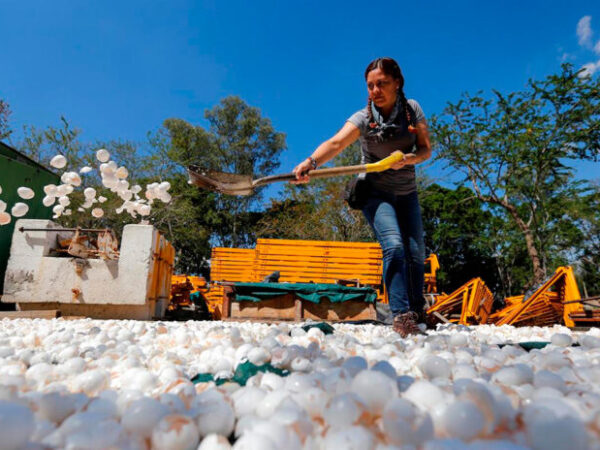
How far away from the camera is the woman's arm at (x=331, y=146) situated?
2.56 metres

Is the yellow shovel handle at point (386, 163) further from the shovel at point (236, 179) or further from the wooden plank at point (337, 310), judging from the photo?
Result: the wooden plank at point (337, 310)

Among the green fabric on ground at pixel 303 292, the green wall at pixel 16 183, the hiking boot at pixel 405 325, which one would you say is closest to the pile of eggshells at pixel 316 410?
the hiking boot at pixel 405 325

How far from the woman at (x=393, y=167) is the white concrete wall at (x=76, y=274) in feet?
9.73

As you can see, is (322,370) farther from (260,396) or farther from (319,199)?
(319,199)

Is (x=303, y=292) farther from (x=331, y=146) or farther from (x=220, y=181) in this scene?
(x=331, y=146)

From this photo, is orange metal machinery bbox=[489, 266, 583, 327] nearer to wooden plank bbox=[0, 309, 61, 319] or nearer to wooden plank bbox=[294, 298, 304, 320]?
wooden plank bbox=[294, 298, 304, 320]

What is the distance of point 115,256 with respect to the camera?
16.3 ft

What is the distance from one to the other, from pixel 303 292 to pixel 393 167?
288 cm

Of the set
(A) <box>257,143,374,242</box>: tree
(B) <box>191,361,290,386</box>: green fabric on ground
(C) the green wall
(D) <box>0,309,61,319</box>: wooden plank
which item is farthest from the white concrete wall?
(A) <box>257,143,374,242</box>: tree

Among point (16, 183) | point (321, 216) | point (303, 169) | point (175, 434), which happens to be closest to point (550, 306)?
point (303, 169)

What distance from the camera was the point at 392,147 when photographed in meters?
2.58

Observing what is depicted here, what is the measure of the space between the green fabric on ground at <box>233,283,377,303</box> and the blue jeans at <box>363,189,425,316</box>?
2.10 metres

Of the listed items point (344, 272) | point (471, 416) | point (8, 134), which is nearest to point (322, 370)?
point (471, 416)

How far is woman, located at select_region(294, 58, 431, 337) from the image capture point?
7.88 feet
